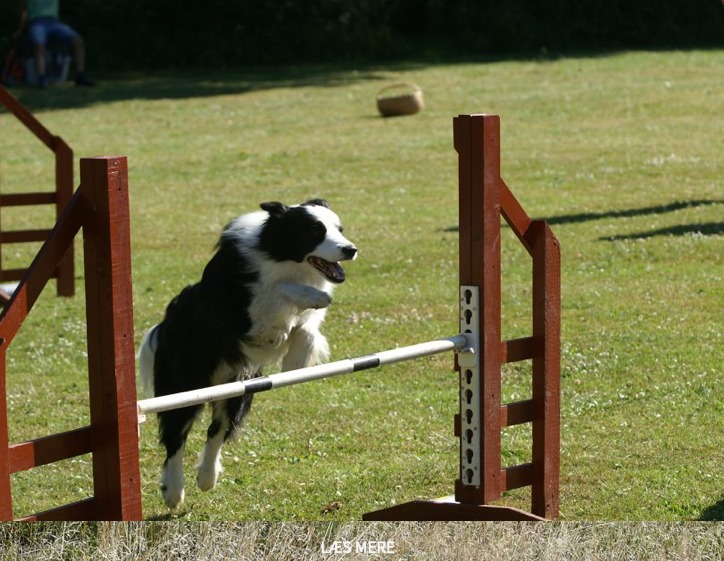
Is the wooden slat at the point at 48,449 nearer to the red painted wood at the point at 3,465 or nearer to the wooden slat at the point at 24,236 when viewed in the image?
the red painted wood at the point at 3,465

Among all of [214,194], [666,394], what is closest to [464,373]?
[666,394]

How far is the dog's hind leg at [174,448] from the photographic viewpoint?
20.9 feet

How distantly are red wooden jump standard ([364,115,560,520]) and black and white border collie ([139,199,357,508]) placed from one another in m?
0.94

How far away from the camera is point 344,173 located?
18109 mm

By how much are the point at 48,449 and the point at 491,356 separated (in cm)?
191

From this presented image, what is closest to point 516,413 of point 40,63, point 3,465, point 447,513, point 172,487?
point 447,513

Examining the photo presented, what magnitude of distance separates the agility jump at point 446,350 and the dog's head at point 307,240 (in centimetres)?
80

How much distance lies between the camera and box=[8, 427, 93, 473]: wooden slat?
452 centimetres

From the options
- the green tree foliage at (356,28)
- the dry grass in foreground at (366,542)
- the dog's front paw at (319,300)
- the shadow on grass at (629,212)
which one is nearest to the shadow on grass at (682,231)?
the shadow on grass at (629,212)

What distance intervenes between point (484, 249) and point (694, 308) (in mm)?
4905

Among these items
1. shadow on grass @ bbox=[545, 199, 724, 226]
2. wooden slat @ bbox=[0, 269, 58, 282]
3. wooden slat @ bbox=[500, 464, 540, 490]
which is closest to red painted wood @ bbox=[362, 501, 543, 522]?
wooden slat @ bbox=[500, 464, 540, 490]

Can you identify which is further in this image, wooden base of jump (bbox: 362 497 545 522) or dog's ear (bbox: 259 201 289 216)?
dog's ear (bbox: 259 201 289 216)

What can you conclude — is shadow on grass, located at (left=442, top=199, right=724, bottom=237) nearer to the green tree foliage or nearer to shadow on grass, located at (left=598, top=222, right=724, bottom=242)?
shadow on grass, located at (left=598, top=222, right=724, bottom=242)

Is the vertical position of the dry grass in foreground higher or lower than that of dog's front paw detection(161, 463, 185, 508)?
higher
